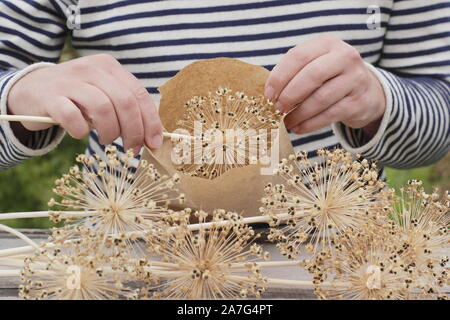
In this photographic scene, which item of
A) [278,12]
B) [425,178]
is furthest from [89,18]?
[425,178]

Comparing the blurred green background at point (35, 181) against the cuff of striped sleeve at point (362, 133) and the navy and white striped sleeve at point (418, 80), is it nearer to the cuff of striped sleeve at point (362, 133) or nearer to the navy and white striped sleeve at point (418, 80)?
the navy and white striped sleeve at point (418, 80)

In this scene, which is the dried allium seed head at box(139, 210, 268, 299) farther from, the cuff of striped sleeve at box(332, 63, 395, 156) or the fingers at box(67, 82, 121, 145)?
the cuff of striped sleeve at box(332, 63, 395, 156)

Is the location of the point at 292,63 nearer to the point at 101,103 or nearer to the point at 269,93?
the point at 269,93

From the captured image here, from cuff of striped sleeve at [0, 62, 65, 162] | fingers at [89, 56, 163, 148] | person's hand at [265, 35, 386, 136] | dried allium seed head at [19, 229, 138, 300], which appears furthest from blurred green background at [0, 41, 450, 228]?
dried allium seed head at [19, 229, 138, 300]

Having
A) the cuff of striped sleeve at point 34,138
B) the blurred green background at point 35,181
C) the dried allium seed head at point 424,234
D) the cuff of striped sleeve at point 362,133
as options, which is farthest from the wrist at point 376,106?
the blurred green background at point 35,181

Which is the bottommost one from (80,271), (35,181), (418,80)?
(80,271)

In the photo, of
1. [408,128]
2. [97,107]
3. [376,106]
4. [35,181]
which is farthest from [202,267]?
[35,181]

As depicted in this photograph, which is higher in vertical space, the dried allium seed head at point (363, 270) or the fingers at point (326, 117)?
the fingers at point (326, 117)
